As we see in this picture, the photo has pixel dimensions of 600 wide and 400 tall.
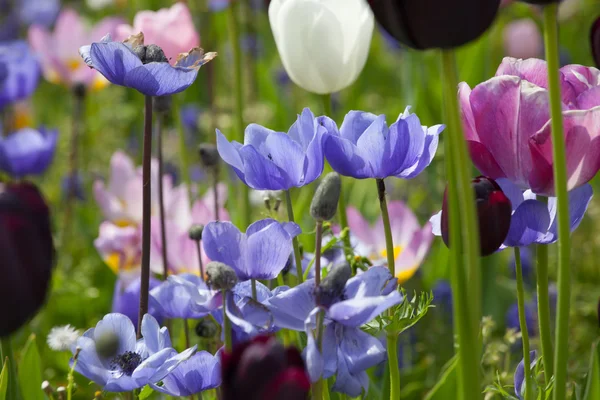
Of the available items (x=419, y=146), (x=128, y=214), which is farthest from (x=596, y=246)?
(x=419, y=146)

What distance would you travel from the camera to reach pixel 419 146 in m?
0.68

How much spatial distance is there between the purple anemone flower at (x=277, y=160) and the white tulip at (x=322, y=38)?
0.72ft

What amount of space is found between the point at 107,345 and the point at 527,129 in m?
0.34

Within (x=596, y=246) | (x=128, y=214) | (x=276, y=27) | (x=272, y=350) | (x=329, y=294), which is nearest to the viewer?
(x=272, y=350)

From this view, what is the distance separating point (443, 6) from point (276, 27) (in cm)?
42

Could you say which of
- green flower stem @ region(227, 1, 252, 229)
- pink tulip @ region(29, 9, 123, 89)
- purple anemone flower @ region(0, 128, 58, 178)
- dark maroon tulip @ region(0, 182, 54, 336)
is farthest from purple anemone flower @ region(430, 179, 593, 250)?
pink tulip @ region(29, 9, 123, 89)

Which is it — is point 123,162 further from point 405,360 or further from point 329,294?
point 329,294

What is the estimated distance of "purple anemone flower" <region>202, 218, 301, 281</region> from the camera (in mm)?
622

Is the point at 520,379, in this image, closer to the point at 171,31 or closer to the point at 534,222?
the point at 534,222

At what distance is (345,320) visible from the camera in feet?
1.80

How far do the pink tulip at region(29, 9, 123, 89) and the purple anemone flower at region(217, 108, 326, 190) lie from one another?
1.10 metres

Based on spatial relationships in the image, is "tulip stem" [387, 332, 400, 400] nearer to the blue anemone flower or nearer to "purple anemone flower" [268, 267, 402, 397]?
"purple anemone flower" [268, 267, 402, 397]

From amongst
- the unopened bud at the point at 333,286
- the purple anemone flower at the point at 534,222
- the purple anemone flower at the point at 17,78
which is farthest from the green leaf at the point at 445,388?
the purple anemone flower at the point at 17,78

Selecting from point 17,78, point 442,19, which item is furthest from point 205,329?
point 17,78
